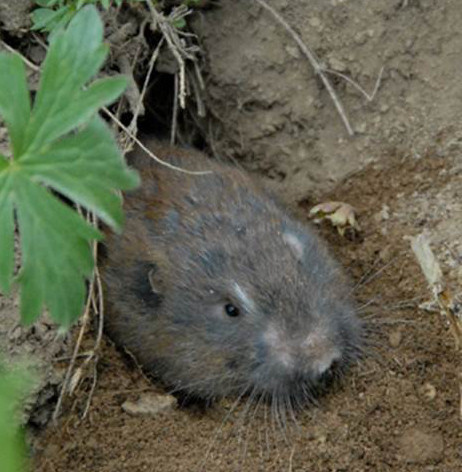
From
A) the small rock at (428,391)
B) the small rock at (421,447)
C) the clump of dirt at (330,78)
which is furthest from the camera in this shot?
the clump of dirt at (330,78)

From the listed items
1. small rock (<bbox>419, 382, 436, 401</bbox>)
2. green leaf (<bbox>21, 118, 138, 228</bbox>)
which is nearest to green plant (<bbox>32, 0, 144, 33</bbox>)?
green leaf (<bbox>21, 118, 138, 228</bbox>)

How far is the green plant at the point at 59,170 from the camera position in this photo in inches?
115

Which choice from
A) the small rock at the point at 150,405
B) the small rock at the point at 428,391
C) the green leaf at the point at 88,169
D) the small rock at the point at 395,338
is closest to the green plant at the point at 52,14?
the green leaf at the point at 88,169

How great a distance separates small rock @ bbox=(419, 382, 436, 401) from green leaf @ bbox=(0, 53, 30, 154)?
2193mm

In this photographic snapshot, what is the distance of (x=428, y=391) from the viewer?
424 centimetres

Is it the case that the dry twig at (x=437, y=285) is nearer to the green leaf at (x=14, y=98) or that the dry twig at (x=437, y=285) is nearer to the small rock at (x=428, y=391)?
the small rock at (x=428, y=391)

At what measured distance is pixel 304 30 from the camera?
17.8 ft

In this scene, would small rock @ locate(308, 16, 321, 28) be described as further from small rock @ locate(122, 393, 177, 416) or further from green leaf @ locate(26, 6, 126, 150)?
green leaf @ locate(26, 6, 126, 150)

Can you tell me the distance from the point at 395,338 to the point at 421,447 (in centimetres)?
70

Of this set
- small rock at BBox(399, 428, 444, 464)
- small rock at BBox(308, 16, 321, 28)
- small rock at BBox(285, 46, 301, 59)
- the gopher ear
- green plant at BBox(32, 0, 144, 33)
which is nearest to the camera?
small rock at BBox(399, 428, 444, 464)

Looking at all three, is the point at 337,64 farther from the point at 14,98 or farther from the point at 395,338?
the point at 14,98

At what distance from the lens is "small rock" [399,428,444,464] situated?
3.94 metres

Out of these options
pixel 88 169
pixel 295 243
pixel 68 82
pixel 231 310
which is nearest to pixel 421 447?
pixel 231 310

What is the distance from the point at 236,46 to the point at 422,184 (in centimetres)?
138
